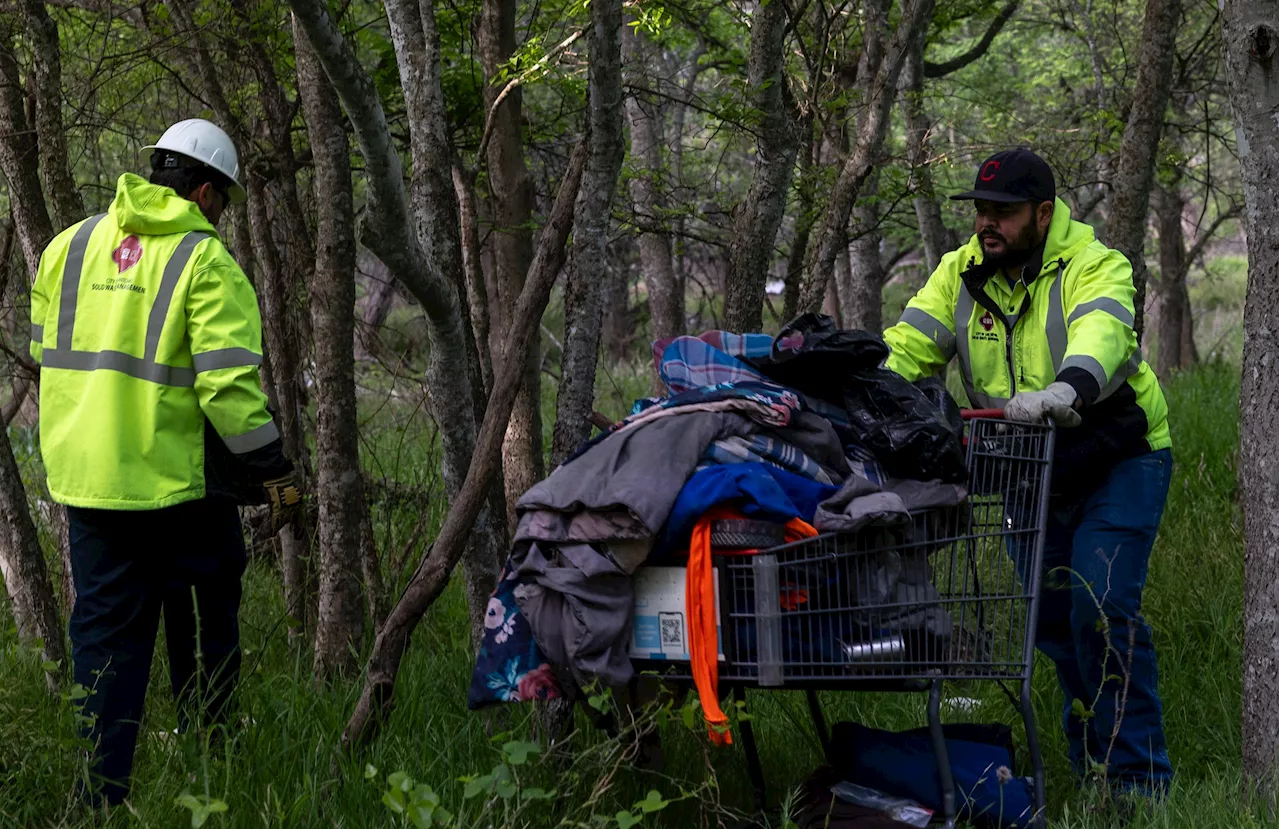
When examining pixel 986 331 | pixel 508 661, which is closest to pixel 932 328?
pixel 986 331

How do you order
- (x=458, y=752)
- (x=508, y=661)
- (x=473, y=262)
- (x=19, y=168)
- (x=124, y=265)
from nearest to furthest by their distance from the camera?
(x=508, y=661) → (x=124, y=265) → (x=458, y=752) → (x=19, y=168) → (x=473, y=262)

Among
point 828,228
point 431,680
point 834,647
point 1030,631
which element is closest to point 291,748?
point 431,680

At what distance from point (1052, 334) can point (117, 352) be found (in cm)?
304

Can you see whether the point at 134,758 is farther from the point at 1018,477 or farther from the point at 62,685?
the point at 1018,477

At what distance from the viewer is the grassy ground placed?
3.51 meters

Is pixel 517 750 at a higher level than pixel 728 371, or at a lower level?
lower

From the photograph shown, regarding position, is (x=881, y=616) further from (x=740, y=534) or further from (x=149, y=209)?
(x=149, y=209)

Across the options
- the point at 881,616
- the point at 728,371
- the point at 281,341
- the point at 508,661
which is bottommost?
the point at 508,661

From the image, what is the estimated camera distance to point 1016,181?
4.09 metres

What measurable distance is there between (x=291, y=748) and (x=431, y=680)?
0.82m

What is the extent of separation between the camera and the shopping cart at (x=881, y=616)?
307 cm

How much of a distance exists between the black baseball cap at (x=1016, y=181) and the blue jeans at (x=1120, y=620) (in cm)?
96

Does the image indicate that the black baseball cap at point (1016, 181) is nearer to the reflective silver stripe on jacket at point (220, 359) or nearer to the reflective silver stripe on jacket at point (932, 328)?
the reflective silver stripe on jacket at point (932, 328)

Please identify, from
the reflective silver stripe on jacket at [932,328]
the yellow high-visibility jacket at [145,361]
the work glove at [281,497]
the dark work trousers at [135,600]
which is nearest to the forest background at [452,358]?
the dark work trousers at [135,600]
